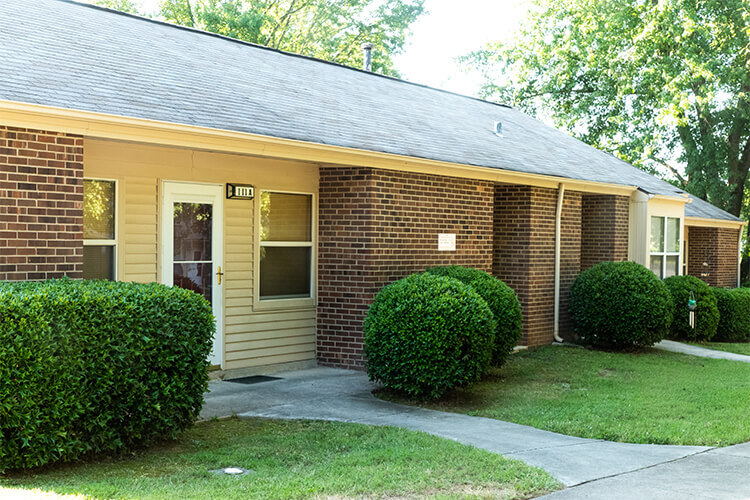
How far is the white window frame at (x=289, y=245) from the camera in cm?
1019

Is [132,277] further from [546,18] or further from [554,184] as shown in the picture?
[546,18]

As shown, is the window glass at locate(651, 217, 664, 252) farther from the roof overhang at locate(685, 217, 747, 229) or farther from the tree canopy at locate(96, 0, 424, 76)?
the tree canopy at locate(96, 0, 424, 76)

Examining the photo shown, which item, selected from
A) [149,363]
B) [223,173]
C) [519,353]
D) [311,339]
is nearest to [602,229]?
[519,353]

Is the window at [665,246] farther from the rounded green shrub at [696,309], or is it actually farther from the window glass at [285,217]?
the window glass at [285,217]

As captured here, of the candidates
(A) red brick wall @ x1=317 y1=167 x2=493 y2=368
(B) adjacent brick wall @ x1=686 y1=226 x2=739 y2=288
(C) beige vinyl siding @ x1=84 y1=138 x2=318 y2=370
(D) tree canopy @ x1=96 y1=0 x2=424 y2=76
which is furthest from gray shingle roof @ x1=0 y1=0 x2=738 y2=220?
(D) tree canopy @ x1=96 y1=0 x2=424 y2=76

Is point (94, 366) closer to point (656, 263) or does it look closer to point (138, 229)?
point (138, 229)

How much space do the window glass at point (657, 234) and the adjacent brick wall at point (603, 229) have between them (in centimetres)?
101

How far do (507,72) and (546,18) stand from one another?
9.57 ft

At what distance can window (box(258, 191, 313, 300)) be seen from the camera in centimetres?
1037

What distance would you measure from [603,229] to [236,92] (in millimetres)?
8365

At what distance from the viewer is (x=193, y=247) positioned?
949cm

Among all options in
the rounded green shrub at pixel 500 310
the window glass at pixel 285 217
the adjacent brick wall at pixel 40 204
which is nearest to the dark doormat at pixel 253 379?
the window glass at pixel 285 217

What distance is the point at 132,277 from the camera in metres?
8.80

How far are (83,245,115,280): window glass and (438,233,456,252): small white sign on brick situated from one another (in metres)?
4.88
